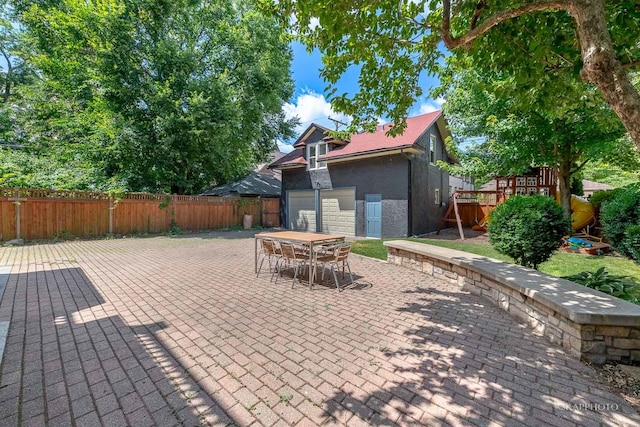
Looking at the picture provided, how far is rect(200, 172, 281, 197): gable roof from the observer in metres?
19.0

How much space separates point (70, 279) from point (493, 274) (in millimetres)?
8072

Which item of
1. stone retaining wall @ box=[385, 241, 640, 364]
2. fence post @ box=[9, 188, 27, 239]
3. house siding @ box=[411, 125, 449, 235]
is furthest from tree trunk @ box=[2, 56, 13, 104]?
stone retaining wall @ box=[385, 241, 640, 364]

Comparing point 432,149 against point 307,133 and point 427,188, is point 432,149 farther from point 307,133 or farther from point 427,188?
point 307,133

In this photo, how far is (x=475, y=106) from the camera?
433 inches

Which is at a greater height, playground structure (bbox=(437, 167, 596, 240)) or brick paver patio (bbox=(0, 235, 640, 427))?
playground structure (bbox=(437, 167, 596, 240))

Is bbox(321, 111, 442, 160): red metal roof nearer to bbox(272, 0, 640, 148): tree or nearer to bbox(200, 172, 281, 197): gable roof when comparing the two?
bbox(272, 0, 640, 148): tree

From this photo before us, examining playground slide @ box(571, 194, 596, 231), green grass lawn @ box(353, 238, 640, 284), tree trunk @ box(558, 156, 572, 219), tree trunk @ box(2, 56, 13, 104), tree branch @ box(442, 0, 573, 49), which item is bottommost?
green grass lawn @ box(353, 238, 640, 284)

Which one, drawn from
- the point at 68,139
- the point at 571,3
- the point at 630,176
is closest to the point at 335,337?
the point at 571,3

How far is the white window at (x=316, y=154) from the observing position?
15.5 m

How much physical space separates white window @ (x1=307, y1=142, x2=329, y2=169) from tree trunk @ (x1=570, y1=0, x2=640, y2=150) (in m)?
12.6

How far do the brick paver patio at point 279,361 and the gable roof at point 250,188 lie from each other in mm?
13859

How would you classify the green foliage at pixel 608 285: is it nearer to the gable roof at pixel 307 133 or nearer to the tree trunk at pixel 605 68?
the tree trunk at pixel 605 68

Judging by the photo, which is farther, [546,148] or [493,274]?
[546,148]

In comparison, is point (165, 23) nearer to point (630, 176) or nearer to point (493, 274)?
point (493, 274)
